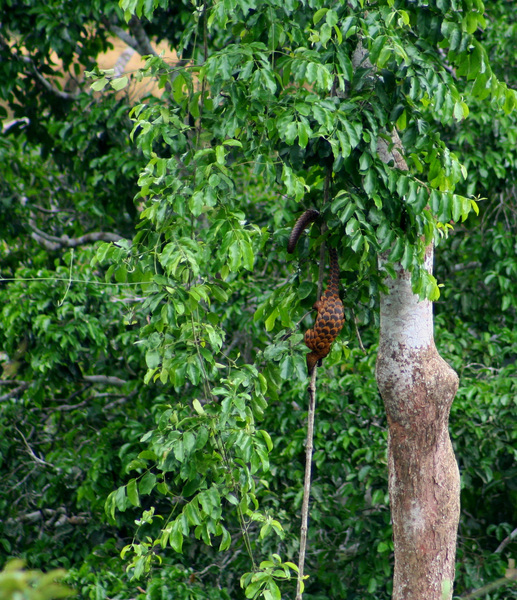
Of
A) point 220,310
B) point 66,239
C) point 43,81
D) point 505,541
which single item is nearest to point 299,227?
point 220,310

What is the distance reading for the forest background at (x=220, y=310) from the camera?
228 centimetres

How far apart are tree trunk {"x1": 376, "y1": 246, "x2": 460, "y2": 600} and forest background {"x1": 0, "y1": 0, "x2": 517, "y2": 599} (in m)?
0.18

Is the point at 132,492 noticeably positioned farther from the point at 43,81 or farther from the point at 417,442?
the point at 43,81

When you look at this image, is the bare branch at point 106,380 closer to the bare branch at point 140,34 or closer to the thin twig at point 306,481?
the bare branch at point 140,34

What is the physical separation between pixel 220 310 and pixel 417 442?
65.1 inches

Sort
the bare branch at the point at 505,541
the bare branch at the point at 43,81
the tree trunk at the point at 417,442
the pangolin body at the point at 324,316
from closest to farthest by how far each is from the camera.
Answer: the pangolin body at the point at 324,316 → the tree trunk at the point at 417,442 → the bare branch at the point at 505,541 → the bare branch at the point at 43,81

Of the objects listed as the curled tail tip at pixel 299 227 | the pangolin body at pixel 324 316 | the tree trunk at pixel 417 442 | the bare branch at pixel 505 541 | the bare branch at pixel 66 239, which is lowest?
the bare branch at pixel 505 541

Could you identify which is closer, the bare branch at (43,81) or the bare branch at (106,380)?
the bare branch at (106,380)

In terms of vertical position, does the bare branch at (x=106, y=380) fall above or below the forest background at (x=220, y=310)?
below

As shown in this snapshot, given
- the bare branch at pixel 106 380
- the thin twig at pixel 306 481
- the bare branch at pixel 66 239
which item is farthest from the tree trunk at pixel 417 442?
the bare branch at pixel 66 239

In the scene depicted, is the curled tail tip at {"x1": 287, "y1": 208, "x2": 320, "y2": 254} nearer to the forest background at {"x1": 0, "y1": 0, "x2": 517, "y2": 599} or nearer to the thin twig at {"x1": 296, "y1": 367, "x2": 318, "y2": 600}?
the forest background at {"x1": 0, "y1": 0, "x2": 517, "y2": 599}

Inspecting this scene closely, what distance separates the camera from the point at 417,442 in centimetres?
265

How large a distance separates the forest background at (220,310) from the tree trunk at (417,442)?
179 mm

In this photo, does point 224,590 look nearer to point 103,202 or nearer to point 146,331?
point 146,331
